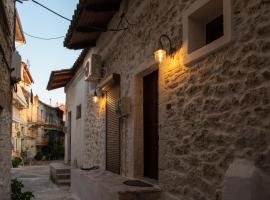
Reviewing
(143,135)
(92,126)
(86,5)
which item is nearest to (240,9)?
(143,135)

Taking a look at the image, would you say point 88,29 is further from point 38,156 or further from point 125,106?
point 38,156

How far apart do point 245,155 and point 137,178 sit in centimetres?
365

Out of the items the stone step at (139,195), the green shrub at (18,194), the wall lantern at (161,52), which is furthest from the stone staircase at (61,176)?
the wall lantern at (161,52)

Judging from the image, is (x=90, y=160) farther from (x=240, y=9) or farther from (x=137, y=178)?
(x=240, y=9)

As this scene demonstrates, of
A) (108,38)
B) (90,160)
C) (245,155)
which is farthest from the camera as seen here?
(90,160)

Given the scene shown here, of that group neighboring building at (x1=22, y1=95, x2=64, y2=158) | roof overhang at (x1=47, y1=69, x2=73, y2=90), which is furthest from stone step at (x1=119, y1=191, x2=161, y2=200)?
neighboring building at (x1=22, y1=95, x2=64, y2=158)

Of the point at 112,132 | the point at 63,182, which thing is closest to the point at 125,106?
the point at 112,132

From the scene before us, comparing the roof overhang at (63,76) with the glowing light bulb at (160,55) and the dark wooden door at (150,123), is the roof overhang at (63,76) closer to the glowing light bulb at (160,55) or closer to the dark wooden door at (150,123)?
the dark wooden door at (150,123)

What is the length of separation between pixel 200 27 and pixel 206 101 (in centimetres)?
116

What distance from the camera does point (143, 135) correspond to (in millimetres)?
7094

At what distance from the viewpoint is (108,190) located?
600cm

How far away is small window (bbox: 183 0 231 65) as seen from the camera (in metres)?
4.51

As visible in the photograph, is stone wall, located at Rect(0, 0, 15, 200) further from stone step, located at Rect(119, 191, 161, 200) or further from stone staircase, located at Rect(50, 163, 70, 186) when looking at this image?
stone staircase, located at Rect(50, 163, 70, 186)

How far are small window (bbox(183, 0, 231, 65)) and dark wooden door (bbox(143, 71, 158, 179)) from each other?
70.5 inches
